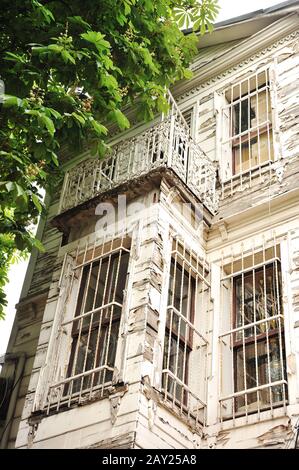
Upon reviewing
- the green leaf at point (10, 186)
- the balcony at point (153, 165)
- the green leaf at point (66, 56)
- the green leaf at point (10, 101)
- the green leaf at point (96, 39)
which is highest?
the balcony at point (153, 165)

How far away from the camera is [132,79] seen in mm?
7754

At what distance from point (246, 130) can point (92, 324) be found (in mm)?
4196

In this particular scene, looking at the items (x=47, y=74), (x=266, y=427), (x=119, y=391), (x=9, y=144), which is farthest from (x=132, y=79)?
(x=266, y=427)

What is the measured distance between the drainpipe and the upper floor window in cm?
419

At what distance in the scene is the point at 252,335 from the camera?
25.7 feet

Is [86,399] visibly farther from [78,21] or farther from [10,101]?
[78,21]

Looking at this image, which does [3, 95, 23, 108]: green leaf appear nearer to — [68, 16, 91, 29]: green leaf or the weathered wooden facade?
[68, 16, 91, 29]: green leaf

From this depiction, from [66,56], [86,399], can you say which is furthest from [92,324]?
[66,56]

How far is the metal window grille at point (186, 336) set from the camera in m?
7.35

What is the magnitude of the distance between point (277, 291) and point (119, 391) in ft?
7.85

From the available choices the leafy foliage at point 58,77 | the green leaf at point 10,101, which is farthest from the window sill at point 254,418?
the green leaf at point 10,101

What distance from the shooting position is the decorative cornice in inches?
422

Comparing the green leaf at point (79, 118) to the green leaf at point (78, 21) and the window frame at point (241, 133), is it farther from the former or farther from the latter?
the window frame at point (241, 133)

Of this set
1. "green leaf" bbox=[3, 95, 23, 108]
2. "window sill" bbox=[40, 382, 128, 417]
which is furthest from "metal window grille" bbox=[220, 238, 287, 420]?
"green leaf" bbox=[3, 95, 23, 108]
